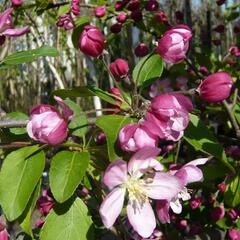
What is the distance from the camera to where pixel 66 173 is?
964 mm

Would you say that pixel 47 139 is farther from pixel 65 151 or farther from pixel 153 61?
pixel 153 61

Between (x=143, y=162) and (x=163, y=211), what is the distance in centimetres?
12

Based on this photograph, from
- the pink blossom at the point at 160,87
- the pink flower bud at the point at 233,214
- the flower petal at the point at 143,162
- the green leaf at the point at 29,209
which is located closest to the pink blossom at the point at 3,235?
the green leaf at the point at 29,209

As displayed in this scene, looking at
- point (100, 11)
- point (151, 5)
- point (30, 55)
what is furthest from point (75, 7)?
point (30, 55)

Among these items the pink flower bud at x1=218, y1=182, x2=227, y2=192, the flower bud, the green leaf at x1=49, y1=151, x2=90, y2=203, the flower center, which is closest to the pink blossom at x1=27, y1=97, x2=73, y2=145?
the green leaf at x1=49, y1=151, x2=90, y2=203

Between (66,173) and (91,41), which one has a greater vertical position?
(91,41)

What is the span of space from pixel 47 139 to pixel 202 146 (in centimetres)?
32

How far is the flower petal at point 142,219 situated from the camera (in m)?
0.97

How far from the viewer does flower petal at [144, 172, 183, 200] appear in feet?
3.11

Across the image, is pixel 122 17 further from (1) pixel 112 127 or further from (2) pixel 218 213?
(1) pixel 112 127

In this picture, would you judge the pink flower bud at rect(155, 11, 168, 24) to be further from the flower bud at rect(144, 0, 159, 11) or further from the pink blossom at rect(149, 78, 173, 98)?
the pink blossom at rect(149, 78, 173, 98)

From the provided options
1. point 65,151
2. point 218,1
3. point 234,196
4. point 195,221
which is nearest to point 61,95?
point 65,151

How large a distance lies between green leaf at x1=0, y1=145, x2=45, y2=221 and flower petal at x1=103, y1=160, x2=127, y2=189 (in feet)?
0.45

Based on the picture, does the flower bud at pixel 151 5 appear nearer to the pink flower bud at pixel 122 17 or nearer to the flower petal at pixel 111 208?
the pink flower bud at pixel 122 17
